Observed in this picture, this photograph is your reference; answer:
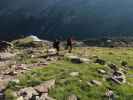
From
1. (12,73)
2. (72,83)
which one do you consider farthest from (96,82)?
(12,73)

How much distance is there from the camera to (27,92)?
30.2m

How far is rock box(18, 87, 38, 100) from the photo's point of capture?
29766mm

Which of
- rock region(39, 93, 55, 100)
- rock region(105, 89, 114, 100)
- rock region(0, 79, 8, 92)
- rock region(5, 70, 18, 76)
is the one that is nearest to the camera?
rock region(39, 93, 55, 100)

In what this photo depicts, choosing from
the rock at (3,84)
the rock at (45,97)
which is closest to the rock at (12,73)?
the rock at (3,84)

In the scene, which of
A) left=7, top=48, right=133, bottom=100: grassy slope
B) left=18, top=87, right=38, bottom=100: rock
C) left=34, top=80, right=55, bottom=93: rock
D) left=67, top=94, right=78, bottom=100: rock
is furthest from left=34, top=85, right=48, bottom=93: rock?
left=67, top=94, right=78, bottom=100: rock

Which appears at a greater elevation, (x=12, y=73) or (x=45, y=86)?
(x=12, y=73)

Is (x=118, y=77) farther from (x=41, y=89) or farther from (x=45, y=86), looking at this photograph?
(x=41, y=89)

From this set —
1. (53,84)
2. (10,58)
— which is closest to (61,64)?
(53,84)

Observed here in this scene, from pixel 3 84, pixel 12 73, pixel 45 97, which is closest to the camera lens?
pixel 45 97

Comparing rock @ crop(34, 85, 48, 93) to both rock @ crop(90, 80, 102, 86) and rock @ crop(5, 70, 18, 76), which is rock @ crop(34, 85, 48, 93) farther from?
rock @ crop(5, 70, 18, 76)

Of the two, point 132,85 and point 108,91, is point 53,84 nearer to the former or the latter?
point 108,91

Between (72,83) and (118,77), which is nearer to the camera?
(72,83)

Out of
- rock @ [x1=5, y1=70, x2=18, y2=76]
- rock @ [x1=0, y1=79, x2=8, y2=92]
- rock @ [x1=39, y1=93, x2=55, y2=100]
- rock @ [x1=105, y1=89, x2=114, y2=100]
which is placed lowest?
rock @ [x1=105, y1=89, x2=114, y2=100]

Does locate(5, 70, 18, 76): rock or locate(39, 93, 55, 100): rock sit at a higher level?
locate(5, 70, 18, 76): rock
